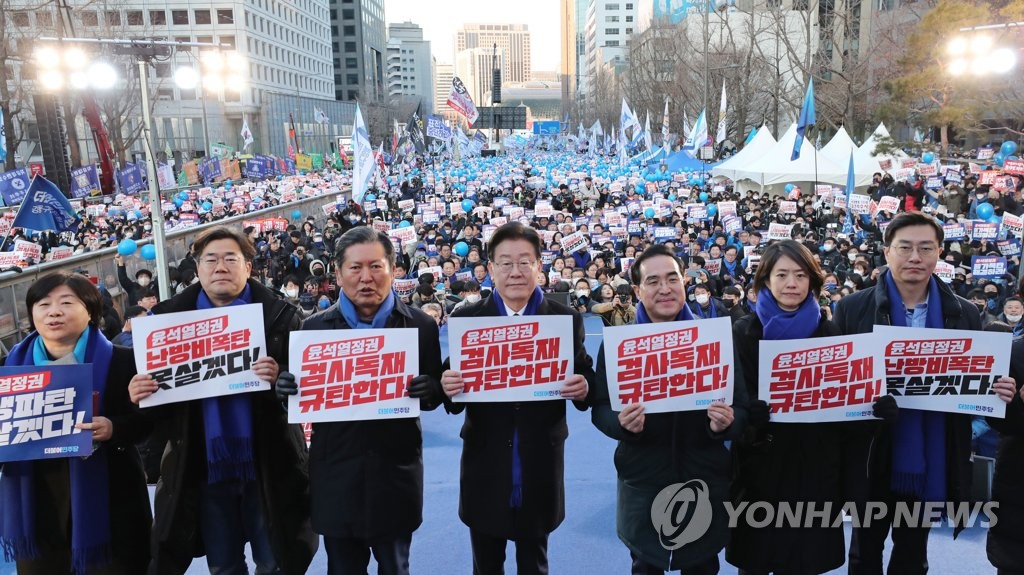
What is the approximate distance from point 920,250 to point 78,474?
378 centimetres

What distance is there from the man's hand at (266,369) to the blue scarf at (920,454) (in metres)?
2.75

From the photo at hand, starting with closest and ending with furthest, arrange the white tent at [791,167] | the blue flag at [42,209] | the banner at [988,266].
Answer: the banner at [988,266] → the blue flag at [42,209] → the white tent at [791,167]

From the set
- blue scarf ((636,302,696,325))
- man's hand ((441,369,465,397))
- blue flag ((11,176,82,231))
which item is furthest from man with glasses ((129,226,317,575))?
blue flag ((11,176,82,231))

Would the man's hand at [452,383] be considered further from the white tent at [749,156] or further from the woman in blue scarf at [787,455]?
the white tent at [749,156]

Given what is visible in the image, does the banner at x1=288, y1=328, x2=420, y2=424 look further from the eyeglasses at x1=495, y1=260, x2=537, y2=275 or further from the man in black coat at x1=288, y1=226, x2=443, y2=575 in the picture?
the eyeglasses at x1=495, y1=260, x2=537, y2=275

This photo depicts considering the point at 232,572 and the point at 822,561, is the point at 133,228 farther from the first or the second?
the point at 822,561

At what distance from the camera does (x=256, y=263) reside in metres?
12.7

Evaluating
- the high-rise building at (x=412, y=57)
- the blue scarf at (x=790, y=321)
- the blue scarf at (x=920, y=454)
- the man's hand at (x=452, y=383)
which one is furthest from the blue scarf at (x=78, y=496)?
the high-rise building at (x=412, y=57)

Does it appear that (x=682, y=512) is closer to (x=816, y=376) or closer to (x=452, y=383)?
(x=816, y=376)

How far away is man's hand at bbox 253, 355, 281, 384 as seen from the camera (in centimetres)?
304

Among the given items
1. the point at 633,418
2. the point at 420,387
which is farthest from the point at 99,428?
the point at 633,418

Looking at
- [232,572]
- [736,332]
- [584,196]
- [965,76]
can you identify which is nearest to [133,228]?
[584,196]

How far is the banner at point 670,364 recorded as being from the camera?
9.48 ft

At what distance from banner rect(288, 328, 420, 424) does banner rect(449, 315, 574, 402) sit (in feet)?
→ 0.73
